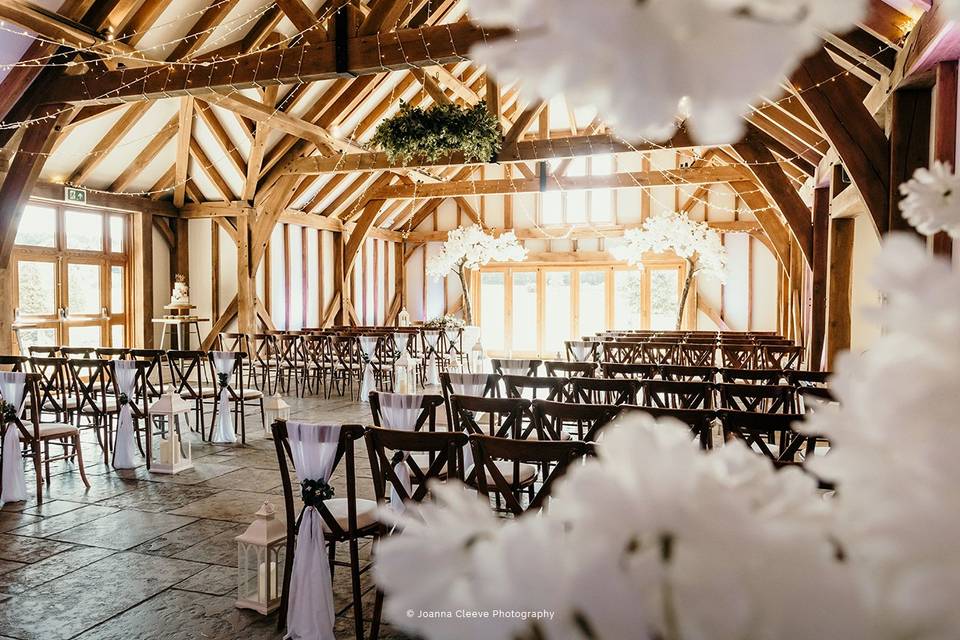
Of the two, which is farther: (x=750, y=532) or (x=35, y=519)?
(x=35, y=519)

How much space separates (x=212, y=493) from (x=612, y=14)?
5309 mm

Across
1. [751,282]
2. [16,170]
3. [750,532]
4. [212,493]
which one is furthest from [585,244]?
[750,532]

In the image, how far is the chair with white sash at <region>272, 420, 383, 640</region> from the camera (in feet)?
9.40

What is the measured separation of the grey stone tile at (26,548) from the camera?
12.5ft

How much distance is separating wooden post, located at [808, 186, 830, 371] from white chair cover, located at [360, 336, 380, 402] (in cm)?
557

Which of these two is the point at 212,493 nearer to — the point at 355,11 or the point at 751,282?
the point at 355,11

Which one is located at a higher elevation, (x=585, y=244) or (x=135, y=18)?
(x=135, y=18)

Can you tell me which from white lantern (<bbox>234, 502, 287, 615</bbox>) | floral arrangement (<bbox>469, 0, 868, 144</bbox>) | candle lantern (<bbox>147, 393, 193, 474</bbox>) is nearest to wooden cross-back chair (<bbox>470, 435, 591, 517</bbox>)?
white lantern (<bbox>234, 502, 287, 615</bbox>)

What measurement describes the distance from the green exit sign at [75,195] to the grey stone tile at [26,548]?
8.26m

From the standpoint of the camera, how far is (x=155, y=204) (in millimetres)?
13023

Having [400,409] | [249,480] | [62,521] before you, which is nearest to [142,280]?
[249,480]

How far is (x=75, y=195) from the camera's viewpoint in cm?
1095

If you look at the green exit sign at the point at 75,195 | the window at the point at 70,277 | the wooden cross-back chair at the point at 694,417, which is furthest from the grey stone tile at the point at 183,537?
the green exit sign at the point at 75,195

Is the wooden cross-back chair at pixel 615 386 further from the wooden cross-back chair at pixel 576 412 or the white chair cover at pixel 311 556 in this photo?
the white chair cover at pixel 311 556
